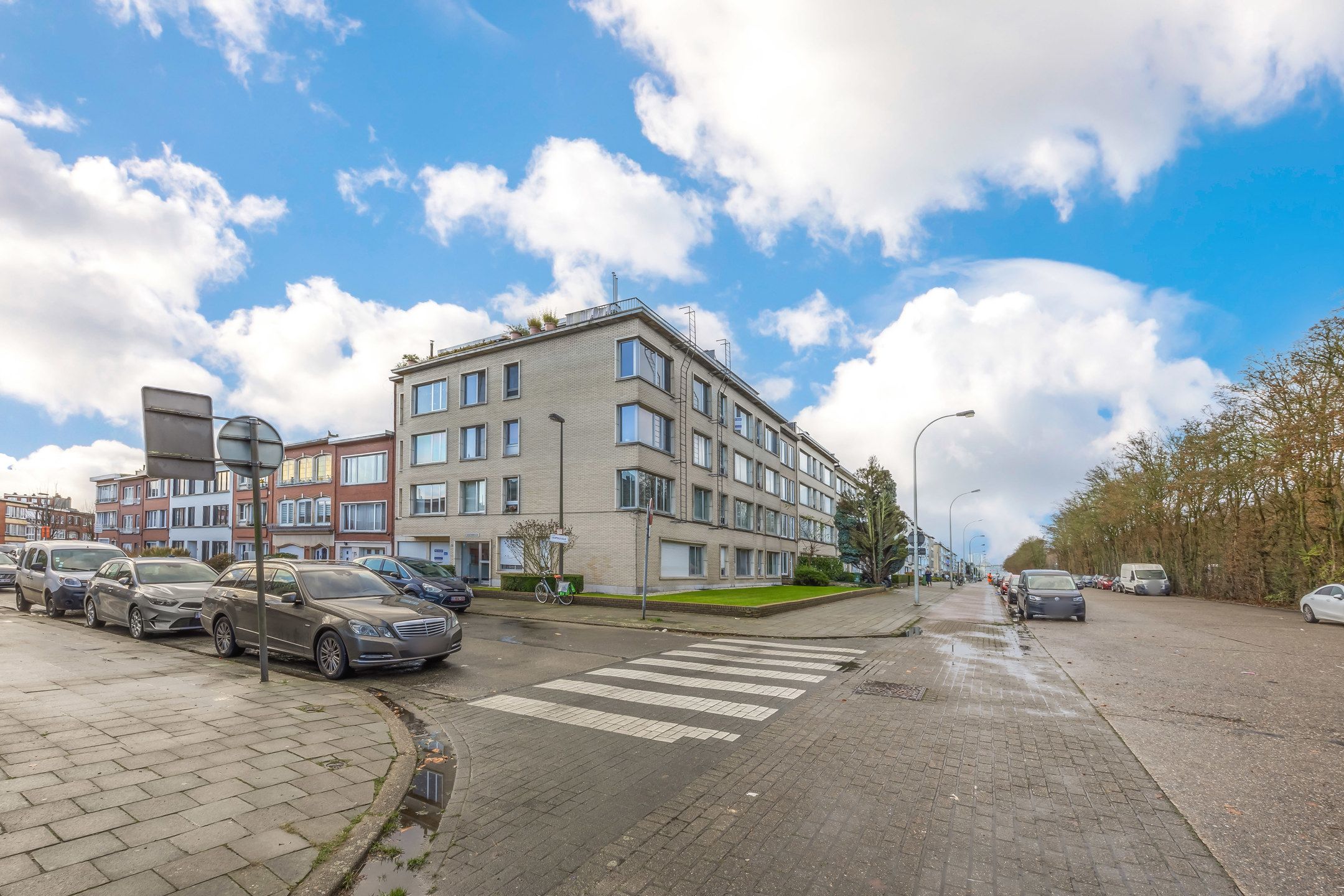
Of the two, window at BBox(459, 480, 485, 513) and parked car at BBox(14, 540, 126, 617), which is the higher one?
window at BBox(459, 480, 485, 513)

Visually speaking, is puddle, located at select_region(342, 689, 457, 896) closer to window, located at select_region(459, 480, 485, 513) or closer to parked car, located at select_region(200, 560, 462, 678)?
parked car, located at select_region(200, 560, 462, 678)

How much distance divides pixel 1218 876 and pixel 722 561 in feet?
110

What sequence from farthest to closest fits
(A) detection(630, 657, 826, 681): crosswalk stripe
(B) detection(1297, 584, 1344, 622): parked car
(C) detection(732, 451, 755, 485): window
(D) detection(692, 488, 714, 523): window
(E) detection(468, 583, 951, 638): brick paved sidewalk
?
1. (C) detection(732, 451, 755, 485): window
2. (D) detection(692, 488, 714, 523): window
3. (B) detection(1297, 584, 1344, 622): parked car
4. (E) detection(468, 583, 951, 638): brick paved sidewalk
5. (A) detection(630, 657, 826, 681): crosswalk stripe

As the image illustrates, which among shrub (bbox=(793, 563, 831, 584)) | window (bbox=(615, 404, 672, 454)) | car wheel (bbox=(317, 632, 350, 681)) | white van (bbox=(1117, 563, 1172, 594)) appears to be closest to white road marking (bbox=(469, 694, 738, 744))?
car wheel (bbox=(317, 632, 350, 681))

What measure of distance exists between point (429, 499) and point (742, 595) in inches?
703

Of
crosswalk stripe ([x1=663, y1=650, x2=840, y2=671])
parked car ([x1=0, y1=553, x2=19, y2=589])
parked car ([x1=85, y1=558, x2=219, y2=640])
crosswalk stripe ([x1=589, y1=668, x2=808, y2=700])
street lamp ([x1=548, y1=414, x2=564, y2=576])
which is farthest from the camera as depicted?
street lamp ([x1=548, y1=414, x2=564, y2=576])

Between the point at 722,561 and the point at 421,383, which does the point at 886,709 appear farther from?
the point at 421,383

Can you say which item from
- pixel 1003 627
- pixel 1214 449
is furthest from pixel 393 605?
pixel 1214 449

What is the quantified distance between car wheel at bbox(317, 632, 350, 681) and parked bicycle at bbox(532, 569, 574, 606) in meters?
13.6

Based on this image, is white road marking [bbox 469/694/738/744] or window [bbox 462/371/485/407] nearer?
white road marking [bbox 469/694/738/744]

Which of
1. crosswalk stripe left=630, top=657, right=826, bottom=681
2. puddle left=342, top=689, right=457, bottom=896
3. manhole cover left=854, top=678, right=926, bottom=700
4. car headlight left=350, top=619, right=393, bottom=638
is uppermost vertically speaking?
car headlight left=350, top=619, right=393, bottom=638

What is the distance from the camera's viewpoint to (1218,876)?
376cm

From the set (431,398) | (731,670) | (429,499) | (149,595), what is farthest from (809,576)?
(149,595)

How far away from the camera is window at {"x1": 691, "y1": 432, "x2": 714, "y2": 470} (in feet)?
111
